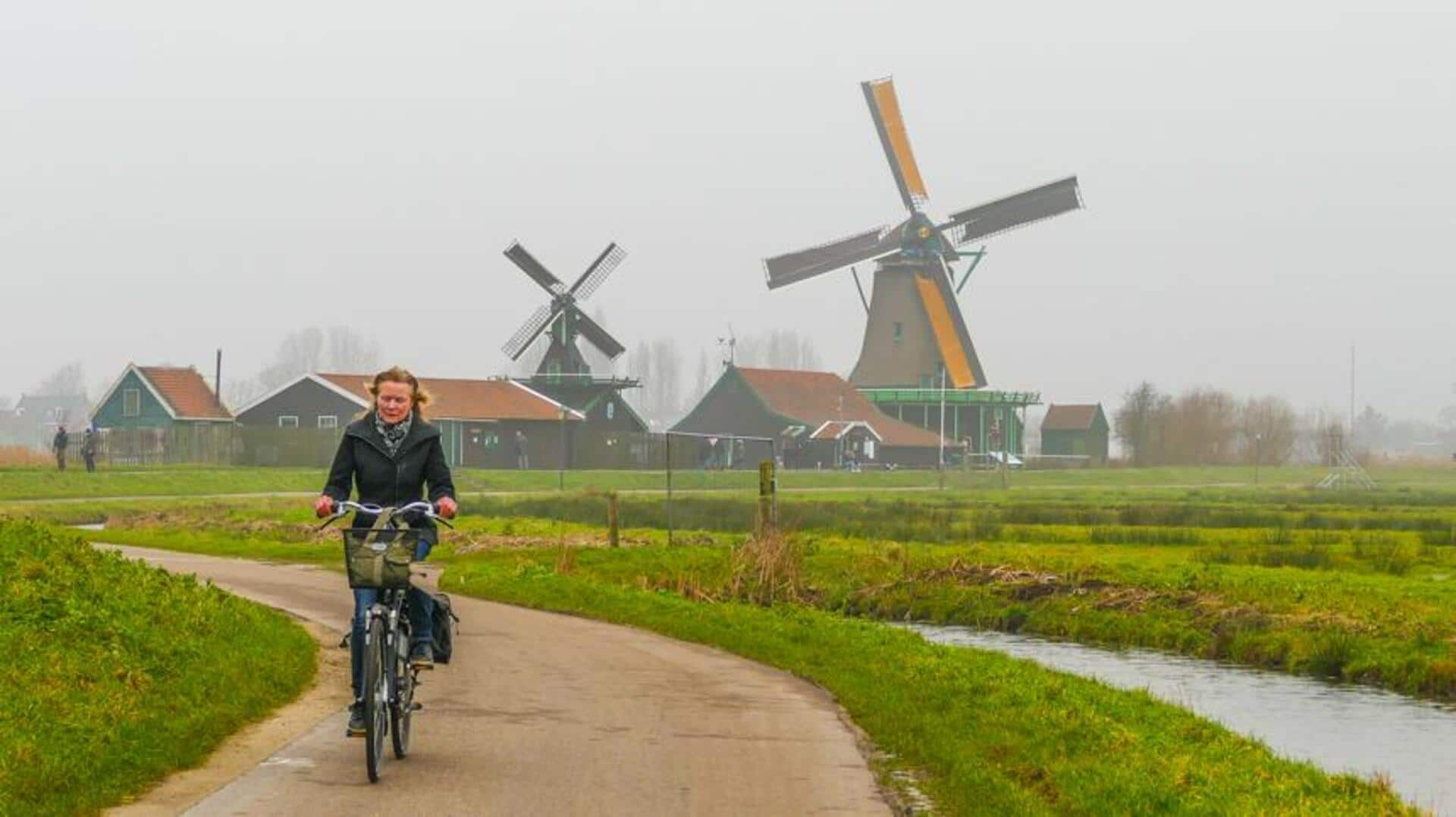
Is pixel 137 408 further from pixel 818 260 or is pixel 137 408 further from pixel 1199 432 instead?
pixel 1199 432

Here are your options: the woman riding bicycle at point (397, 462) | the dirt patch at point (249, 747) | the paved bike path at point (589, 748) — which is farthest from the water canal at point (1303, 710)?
the dirt patch at point (249, 747)

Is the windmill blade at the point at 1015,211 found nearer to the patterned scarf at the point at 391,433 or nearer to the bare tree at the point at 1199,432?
the bare tree at the point at 1199,432

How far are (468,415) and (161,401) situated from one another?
45.0 feet

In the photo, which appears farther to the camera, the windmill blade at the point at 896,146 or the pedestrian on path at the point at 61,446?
the windmill blade at the point at 896,146

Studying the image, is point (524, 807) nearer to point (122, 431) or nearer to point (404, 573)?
point (404, 573)

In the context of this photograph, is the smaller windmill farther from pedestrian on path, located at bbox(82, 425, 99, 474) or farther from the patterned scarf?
the patterned scarf

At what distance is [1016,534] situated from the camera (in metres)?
45.8

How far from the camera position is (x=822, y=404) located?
112 meters

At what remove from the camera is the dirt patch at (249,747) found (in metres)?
Result: 10.1

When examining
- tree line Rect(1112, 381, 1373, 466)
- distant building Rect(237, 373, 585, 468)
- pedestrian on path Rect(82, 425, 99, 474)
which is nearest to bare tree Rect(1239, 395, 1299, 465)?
tree line Rect(1112, 381, 1373, 466)

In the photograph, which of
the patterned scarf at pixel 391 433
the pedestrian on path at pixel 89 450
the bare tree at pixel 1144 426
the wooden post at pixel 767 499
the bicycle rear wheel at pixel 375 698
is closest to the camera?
the bicycle rear wheel at pixel 375 698

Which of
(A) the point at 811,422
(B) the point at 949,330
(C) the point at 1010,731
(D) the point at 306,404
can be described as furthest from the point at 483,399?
(C) the point at 1010,731

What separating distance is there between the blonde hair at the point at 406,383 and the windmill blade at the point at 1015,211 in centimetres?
9259

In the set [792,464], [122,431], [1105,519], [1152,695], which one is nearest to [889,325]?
[792,464]
